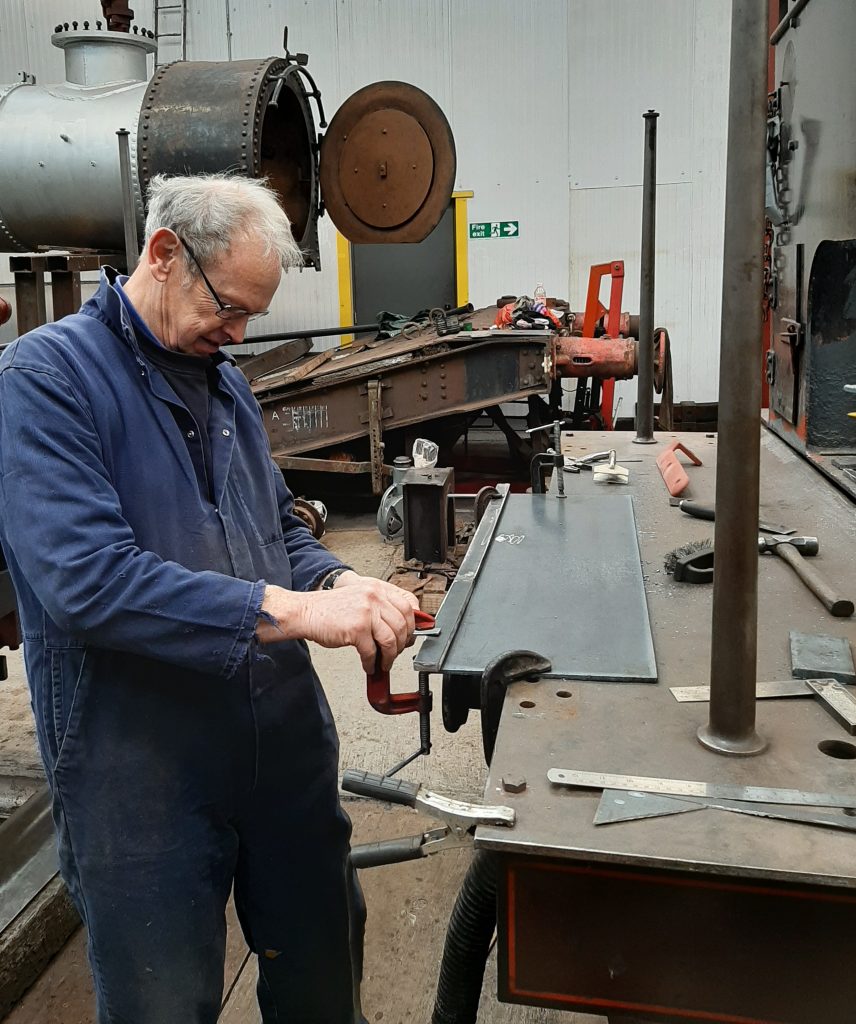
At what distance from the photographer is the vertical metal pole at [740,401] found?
0.92 metres

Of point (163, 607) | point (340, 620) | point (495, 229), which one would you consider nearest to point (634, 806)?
point (340, 620)

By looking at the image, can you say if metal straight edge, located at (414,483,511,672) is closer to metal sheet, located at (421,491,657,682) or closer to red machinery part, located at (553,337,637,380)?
metal sheet, located at (421,491,657,682)

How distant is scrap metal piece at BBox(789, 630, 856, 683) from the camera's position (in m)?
1.30

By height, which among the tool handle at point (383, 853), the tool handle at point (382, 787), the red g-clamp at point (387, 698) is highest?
the red g-clamp at point (387, 698)

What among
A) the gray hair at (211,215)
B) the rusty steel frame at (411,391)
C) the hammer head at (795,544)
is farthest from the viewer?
the rusty steel frame at (411,391)

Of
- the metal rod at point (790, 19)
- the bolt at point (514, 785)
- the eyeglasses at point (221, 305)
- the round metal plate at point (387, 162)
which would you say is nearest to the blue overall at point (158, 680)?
the eyeglasses at point (221, 305)

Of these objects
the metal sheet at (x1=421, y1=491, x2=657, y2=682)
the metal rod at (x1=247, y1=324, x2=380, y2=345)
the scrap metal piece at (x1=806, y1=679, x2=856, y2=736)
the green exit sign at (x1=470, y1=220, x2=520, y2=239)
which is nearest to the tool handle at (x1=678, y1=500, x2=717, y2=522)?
the metal sheet at (x1=421, y1=491, x2=657, y2=682)

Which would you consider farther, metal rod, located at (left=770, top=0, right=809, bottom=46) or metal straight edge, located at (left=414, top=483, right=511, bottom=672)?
metal rod, located at (left=770, top=0, right=809, bottom=46)

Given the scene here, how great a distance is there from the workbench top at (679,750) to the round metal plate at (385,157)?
2.30 meters

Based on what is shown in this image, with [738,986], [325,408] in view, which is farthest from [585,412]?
[738,986]

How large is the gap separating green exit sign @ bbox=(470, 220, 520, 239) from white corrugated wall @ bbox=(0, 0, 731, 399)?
0.16 ft

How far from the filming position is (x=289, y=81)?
332 centimetres

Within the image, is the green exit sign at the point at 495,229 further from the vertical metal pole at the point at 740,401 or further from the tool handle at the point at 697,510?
the vertical metal pole at the point at 740,401

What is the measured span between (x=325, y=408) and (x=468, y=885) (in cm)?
423
